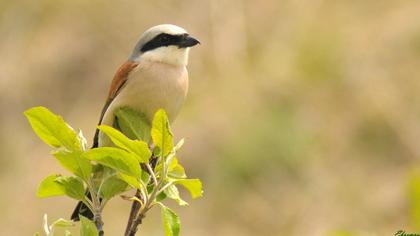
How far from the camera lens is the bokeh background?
28.0 feet

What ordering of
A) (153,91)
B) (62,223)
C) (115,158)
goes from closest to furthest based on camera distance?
(115,158), (62,223), (153,91)

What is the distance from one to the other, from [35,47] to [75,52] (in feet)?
1.54

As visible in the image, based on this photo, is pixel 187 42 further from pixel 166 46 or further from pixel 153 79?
pixel 153 79

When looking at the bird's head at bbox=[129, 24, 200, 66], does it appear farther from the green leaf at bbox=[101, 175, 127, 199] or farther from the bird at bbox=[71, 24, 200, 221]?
the green leaf at bbox=[101, 175, 127, 199]

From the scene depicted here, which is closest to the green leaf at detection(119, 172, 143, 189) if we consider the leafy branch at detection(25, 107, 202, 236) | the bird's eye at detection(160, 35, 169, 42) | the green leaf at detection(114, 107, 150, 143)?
the leafy branch at detection(25, 107, 202, 236)

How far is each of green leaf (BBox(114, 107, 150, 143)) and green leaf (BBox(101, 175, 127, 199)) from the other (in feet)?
0.72

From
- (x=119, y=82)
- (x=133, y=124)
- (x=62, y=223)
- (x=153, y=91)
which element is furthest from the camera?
(x=119, y=82)

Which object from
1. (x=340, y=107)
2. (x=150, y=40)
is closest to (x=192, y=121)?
(x=340, y=107)

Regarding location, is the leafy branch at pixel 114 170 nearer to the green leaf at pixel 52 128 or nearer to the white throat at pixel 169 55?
the green leaf at pixel 52 128

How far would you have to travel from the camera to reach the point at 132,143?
1905 millimetres

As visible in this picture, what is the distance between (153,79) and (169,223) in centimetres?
110

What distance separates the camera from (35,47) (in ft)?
33.8

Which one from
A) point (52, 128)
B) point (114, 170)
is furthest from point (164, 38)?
point (52, 128)

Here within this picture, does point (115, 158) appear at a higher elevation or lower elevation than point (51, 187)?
higher
